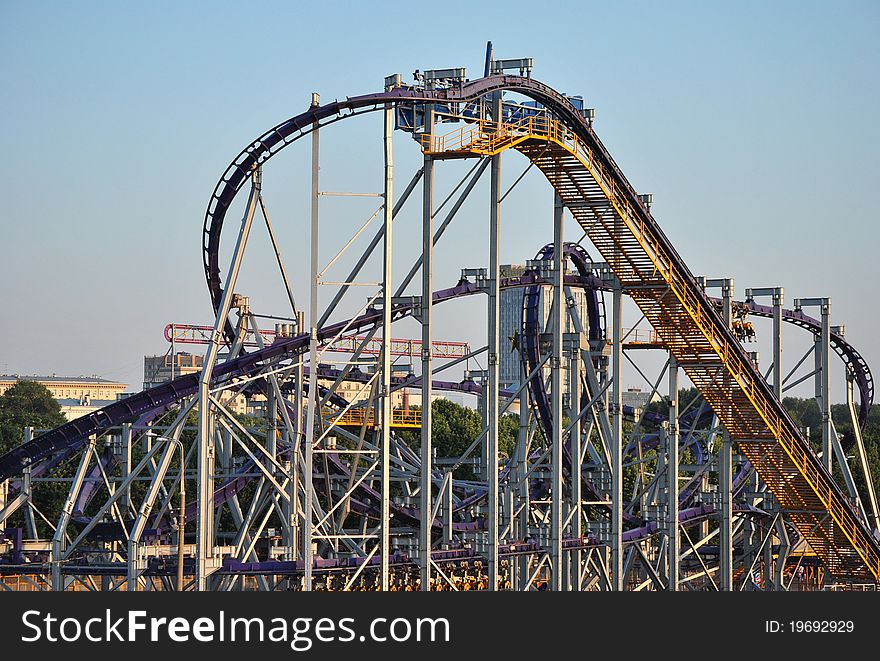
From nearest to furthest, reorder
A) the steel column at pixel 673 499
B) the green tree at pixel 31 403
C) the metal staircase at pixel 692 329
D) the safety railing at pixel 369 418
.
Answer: the metal staircase at pixel 692 329
the steel column at pixel 673 499
the safety railing at pixel 369 418
the green tree at pixel 31 403

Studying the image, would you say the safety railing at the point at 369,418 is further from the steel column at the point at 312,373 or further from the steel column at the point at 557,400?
the steel column at the point at 312,373

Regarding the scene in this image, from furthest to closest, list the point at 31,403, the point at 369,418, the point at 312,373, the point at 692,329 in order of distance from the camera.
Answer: the point at 31,403 < the point at 369,418 < the point at 692,329 < the point at 312,373

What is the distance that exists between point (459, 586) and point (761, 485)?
691 inches

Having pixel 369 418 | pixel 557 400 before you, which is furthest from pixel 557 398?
pixel 369 418

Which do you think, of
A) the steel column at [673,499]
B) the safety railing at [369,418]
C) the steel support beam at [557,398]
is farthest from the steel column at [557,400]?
the safety railing at [369,418]

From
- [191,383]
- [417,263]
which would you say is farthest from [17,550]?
[417,263]

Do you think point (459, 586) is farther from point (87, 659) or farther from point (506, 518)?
point (87, 659)

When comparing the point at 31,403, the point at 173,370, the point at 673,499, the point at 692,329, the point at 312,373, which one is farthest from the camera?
the point at 31,403

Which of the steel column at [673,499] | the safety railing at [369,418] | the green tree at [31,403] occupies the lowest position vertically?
the steel column at [673,499]

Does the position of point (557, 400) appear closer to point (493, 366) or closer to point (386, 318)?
point (493, 366)

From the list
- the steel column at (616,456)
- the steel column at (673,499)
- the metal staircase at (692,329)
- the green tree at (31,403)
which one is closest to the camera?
the metal staircase at (692,329)

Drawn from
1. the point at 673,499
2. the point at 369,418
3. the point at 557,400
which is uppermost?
the point at 369,418

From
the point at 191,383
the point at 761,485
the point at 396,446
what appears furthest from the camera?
the point at 761,485

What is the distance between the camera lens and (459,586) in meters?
32.5
